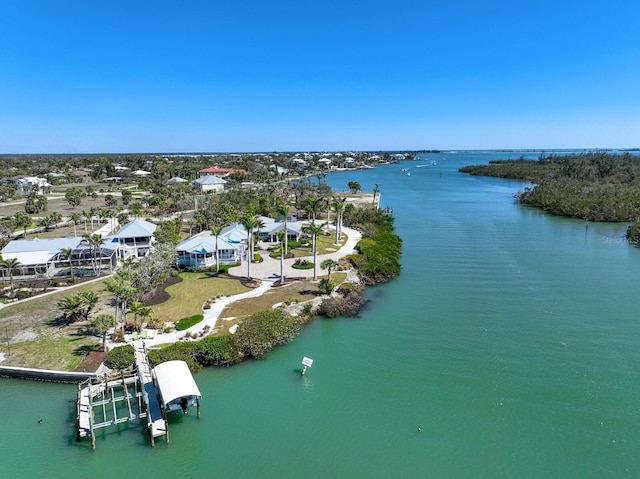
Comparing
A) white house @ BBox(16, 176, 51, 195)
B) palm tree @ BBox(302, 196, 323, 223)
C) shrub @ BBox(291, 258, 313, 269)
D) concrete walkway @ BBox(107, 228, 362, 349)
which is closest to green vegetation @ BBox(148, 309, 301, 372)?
concrete walkway @ BBox(107, 228, 362, 349)

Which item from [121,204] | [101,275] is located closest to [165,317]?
[101,275]

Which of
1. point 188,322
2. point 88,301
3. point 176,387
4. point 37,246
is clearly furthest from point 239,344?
point 37,246

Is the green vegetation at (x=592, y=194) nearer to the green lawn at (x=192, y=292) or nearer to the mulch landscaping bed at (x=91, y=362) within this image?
the green lawn at (x=192, y=292)

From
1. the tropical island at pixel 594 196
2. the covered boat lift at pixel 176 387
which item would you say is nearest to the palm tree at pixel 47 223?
the covered boat lift at pixel 176 387

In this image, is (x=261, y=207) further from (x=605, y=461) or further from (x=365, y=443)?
(x=605, y=461)

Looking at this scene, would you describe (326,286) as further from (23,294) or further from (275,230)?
(23,294)
